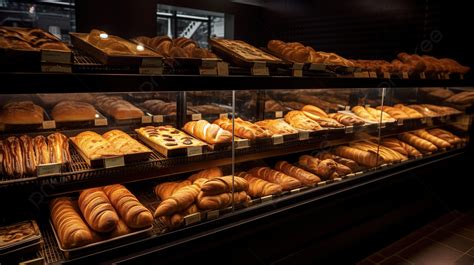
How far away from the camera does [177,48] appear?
2.06 m

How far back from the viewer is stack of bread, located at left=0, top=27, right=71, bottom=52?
1.47m

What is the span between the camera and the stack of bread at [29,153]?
65.2 inches

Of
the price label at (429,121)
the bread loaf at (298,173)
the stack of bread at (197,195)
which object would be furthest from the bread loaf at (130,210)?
the price label at (429,121)

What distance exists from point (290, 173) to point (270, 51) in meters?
1.04

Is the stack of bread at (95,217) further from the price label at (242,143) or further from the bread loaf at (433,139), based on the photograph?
the bread loaf at (433,139)

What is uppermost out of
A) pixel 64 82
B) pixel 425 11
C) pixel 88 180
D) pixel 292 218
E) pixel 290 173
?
pixel 425 11

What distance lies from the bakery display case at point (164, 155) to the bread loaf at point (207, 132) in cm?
1

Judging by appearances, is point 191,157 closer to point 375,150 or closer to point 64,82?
point 64,82

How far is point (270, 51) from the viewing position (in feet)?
9.31

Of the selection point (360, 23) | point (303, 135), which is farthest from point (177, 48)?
point (360, 23)

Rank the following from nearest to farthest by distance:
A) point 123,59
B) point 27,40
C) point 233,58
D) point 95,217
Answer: point 27,40
point 123,59
point 95,217
point 233,58

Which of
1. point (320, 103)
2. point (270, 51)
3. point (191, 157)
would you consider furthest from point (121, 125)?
point (320, 103)

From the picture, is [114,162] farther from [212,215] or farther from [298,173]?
[298,173]

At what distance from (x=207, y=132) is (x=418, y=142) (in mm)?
2792
